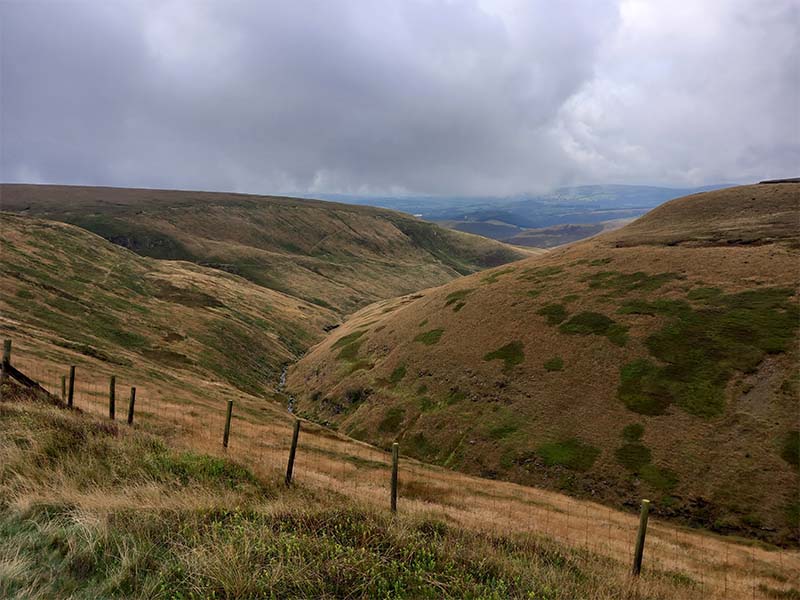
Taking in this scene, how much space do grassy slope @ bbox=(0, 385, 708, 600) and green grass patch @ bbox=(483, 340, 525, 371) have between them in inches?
1572

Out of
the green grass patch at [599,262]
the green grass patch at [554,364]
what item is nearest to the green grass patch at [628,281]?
the green grass patch at [599,262]

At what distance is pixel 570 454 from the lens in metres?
41.2

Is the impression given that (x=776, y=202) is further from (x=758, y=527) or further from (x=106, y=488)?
(x=106, y=488)

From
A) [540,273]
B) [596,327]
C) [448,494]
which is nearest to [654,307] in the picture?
[596,327]

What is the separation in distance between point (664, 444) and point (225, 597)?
41364mm

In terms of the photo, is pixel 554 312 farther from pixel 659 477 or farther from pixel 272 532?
pixel 272 532

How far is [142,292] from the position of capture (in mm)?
110062

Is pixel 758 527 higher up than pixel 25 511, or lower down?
lower down

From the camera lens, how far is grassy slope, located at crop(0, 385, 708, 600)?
8.66 meters

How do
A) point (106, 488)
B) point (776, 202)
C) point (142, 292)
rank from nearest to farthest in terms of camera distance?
point (106, 488)
point (776, 202)
point (142, 292)

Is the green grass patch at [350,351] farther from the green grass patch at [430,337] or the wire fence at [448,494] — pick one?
the wire fence at [448,494]

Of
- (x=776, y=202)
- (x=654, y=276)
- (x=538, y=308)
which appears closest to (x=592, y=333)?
(x=538, y=308)

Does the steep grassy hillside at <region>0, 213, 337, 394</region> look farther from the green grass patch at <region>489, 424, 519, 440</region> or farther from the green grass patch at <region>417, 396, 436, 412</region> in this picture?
the green grass patch at <region>489, 424, 519, 440</region>

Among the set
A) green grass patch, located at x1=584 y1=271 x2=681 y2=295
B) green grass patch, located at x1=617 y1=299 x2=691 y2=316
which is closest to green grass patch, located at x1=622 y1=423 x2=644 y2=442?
green grass patch, located at x1=617 y1=299 x2=691 y2=316
